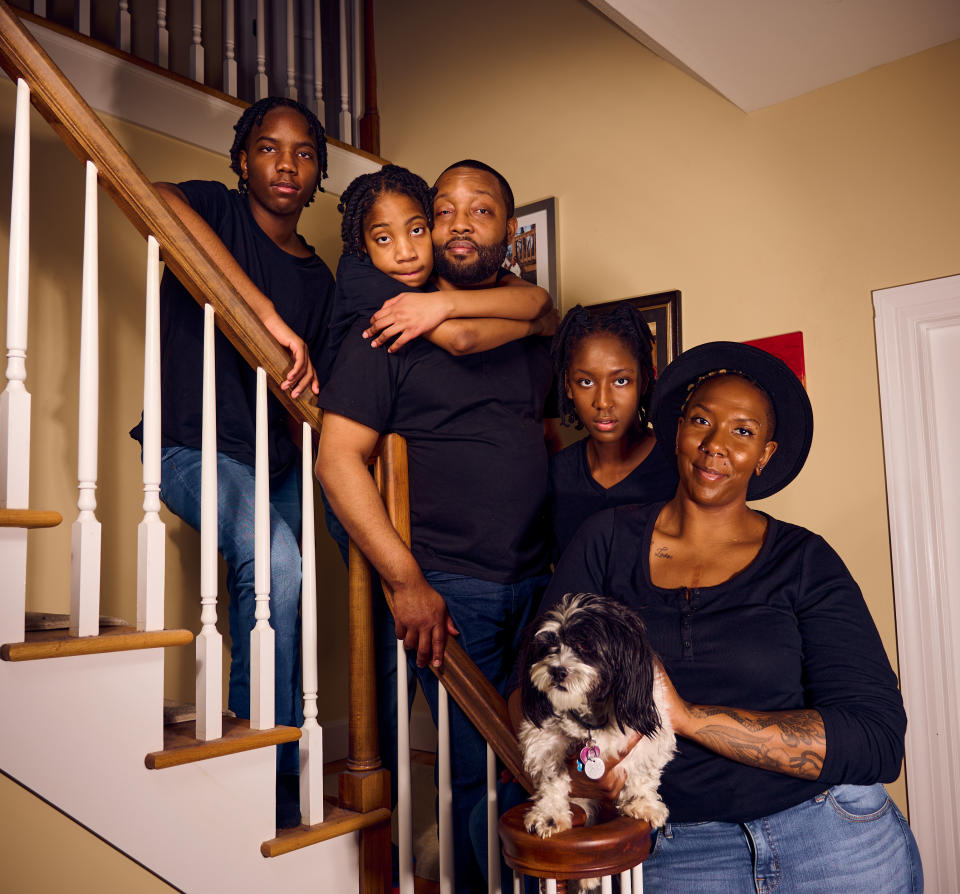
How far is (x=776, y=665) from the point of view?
154 cm

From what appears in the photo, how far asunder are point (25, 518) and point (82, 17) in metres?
2.19

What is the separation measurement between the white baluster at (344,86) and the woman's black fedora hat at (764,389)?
8.35 feet

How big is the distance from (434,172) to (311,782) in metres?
2.84

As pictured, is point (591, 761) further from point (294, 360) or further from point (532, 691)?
point (294, 360)

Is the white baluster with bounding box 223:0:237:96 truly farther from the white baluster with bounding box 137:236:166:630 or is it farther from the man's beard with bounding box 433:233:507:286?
the white baluster with bounding box 137:236:166:630

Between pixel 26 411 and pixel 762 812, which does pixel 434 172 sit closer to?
pixel 26 411

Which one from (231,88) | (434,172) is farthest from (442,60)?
(231,88)

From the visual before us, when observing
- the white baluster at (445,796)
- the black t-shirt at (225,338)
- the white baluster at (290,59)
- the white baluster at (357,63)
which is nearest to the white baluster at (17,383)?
the black t-shirt at (225,338)

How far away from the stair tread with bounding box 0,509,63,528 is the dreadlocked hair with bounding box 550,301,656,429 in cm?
127

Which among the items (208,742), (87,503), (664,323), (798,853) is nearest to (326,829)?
(208,742)

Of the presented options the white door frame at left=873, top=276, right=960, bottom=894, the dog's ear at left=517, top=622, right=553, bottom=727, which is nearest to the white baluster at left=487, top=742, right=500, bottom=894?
the dog's ear at left=517, top=622, right=553, bottom=727

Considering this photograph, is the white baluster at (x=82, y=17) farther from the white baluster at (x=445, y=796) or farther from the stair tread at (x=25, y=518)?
the white baluster at (x=445, y=796)

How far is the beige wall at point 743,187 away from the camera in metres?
2.71

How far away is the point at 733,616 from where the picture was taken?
1.58 m
